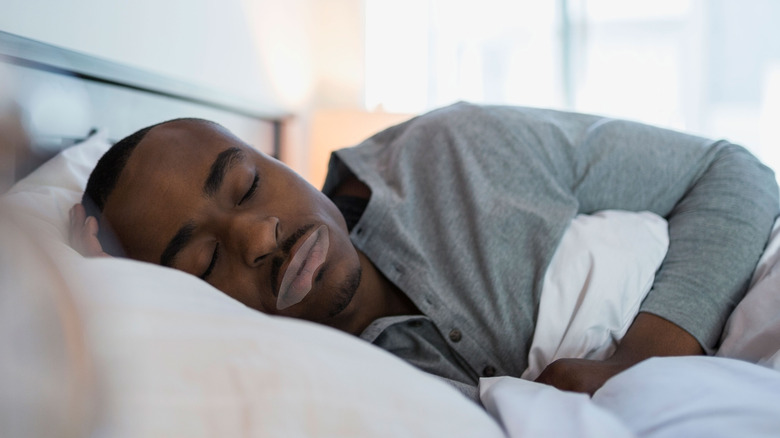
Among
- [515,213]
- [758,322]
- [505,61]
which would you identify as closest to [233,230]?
[515,213]

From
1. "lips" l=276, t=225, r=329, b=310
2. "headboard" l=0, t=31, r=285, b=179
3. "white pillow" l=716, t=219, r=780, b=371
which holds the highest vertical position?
"headboard" l=0, t=31, r=285, b=179

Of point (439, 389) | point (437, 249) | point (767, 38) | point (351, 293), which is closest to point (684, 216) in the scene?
point (437, 249)

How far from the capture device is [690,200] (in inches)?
38.5

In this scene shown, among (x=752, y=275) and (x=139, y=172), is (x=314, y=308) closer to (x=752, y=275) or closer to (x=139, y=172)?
(x=139, y=172)

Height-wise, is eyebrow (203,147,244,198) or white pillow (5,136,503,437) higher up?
eyebrow (203,147,244,198)

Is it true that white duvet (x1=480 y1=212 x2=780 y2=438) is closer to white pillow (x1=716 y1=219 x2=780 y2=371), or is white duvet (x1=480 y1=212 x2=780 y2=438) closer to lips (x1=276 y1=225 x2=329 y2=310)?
white pillow (x1=716 y1=219 x2=780 y2=371)

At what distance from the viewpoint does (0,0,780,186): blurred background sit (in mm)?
2201

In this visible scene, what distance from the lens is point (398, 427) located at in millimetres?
347

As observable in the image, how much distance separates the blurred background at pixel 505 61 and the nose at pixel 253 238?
979 mm

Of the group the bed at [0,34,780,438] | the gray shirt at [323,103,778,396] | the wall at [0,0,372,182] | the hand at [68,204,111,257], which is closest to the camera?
the bed at [0,34,780,438]

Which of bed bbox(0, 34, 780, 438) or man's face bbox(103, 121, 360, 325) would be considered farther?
man's face bbox(103, 121, 360, 325)

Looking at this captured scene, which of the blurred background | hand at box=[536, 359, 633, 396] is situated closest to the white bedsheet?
hand at box=[536, 359, 633, 396]

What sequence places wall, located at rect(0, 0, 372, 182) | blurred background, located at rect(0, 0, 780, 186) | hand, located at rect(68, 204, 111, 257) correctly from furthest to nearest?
blurred background, located at rect(0, 0, 780, 186), wall, located at rect(0, 0, 372, 182), hand, located at rect(68, 204, 111, 257)

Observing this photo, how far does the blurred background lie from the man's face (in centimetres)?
89
